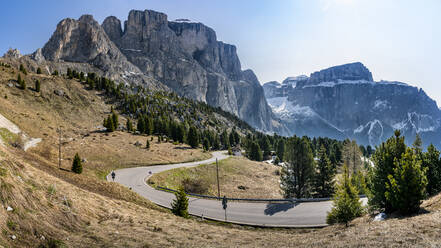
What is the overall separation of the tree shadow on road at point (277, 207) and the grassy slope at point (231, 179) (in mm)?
10345

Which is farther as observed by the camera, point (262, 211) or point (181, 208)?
point (262, 211)

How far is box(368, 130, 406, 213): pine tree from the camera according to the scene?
58.0 ft

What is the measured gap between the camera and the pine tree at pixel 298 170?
31188 millimetres

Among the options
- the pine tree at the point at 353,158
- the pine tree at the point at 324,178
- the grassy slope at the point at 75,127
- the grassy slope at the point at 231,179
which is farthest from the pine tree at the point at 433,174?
the grassy slope at the point at 75,127

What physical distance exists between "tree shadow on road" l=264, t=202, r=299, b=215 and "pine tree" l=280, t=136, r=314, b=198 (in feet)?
23.1

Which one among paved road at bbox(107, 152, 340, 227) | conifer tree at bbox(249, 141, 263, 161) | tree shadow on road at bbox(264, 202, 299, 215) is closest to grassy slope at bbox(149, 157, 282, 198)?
paved road at bbox(107, 152, 340, 227)

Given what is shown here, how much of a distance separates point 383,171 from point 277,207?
34.6 ft

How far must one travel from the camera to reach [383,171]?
18.2 meters

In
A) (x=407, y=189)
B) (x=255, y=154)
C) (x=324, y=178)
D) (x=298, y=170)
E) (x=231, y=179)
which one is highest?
(x=407, y=189)

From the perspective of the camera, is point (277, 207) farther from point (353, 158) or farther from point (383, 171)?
point (353, 158)

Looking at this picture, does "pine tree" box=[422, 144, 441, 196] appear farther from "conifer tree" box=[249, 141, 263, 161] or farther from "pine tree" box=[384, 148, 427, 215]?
"conifer tree" box=[249, 141, 263, 161]

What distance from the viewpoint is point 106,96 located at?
98500mm

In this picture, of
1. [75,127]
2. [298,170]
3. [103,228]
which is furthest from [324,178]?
[75,127]

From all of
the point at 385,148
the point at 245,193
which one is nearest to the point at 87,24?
the point at 245,193
